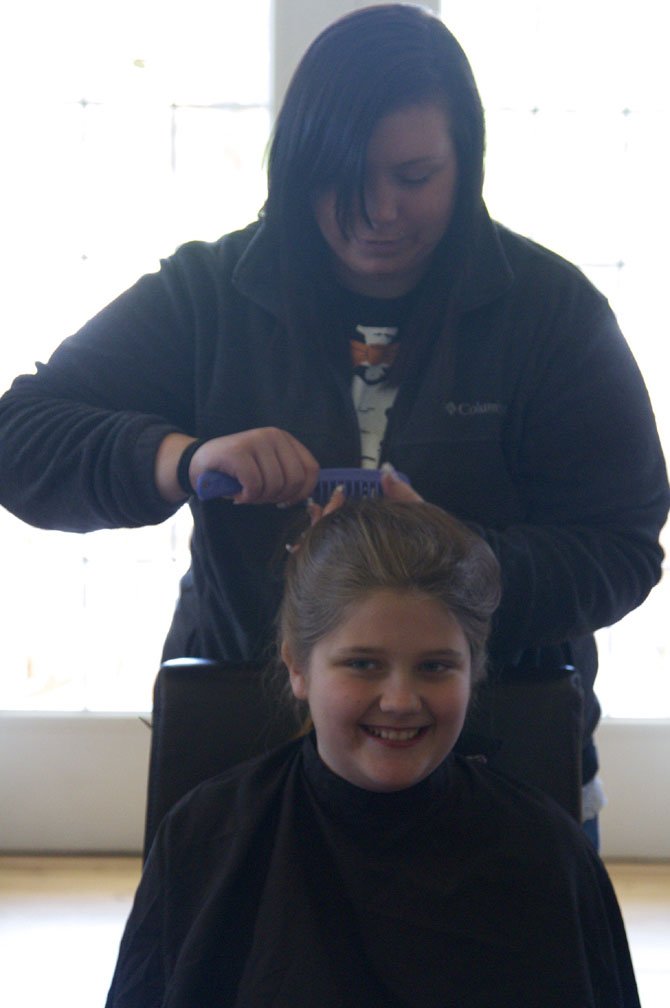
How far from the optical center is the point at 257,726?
1405 mm

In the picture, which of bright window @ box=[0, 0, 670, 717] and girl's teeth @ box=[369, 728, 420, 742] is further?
bright window @ box=[0, 0, 670, 717]

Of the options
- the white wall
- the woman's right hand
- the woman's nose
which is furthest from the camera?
the white wall

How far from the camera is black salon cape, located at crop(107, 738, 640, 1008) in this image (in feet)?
4.25

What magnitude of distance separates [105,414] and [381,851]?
62 centimetres

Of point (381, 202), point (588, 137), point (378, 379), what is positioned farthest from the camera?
point (588, 137)

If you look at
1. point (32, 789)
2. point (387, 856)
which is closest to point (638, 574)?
point (387, 856)

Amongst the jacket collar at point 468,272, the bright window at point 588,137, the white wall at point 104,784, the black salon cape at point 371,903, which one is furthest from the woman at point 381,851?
the bright window at point 588,137

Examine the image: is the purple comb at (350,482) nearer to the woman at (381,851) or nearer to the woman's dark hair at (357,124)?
the woman at (381,851)

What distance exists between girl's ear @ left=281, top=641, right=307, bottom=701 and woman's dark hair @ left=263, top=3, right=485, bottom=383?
40cm

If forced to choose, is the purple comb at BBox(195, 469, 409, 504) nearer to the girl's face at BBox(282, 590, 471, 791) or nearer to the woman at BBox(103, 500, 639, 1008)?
the woman at BBox(103, 500, 639, 1008)

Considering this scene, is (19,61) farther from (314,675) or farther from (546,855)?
(546,855)

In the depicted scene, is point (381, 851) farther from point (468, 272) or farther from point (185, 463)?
point (468, 272)

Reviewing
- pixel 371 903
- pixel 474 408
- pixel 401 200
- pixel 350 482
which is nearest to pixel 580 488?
pixel 474 408

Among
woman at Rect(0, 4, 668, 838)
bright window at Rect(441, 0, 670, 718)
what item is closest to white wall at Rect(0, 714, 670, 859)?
bright window at Rect(441, 0, 670, 718)
